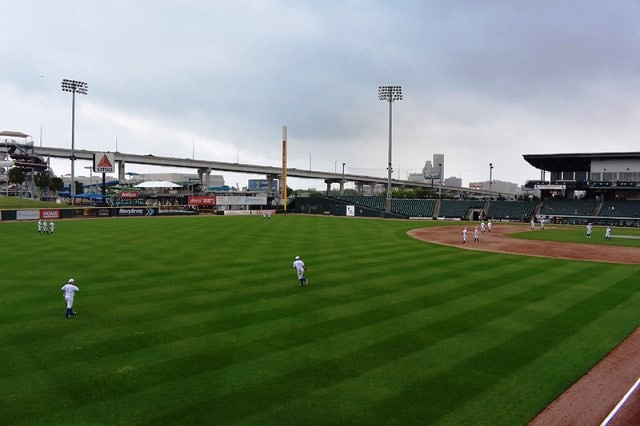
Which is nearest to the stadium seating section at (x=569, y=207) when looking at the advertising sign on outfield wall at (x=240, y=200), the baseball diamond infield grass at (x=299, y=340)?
the baseball diamond infield grass at (x=299, y=340)

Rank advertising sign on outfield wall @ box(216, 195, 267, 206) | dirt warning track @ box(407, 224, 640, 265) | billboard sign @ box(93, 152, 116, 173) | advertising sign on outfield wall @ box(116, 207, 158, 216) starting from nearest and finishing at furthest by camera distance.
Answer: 1. dirt warning track @ box(407, 224, 640, 265)
2. billboard sign @ box(93, 152, 116, 173)
3. advertising sign on outfield wall @ box(116, 207, 158, 216)
4. advertising sign on outfield wall @ box(216, 195, 267, 206)

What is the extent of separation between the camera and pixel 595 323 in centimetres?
1499

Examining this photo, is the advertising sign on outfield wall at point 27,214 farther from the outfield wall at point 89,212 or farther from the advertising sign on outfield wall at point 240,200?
the advertising sign on outfield wall at point 240,200

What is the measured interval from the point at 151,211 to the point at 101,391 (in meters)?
75.1

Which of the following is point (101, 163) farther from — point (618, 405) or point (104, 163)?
point (618, 405)

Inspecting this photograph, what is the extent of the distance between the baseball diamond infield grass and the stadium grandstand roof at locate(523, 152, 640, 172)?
51.3 metres

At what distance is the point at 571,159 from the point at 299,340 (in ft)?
Answer: 243

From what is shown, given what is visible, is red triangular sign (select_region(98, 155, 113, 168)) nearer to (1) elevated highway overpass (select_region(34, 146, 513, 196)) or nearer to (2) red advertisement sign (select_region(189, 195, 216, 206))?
(1) elevated highway overpass (select_region(34, 146, 513, 196))

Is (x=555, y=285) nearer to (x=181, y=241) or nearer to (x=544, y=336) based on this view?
(x=544, y=336)

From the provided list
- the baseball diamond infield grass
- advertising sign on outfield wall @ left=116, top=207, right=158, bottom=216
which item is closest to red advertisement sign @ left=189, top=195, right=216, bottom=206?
advertising sign on outfield wall @ left=116, top=207, right=158, bottom=216

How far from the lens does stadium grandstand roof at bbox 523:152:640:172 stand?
6906cm

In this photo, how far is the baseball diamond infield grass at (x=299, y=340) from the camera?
29.8 feet

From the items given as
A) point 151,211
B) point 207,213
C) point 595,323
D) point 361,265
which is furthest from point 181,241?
point 207,213

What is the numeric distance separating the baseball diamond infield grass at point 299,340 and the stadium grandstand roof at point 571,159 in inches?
2021
